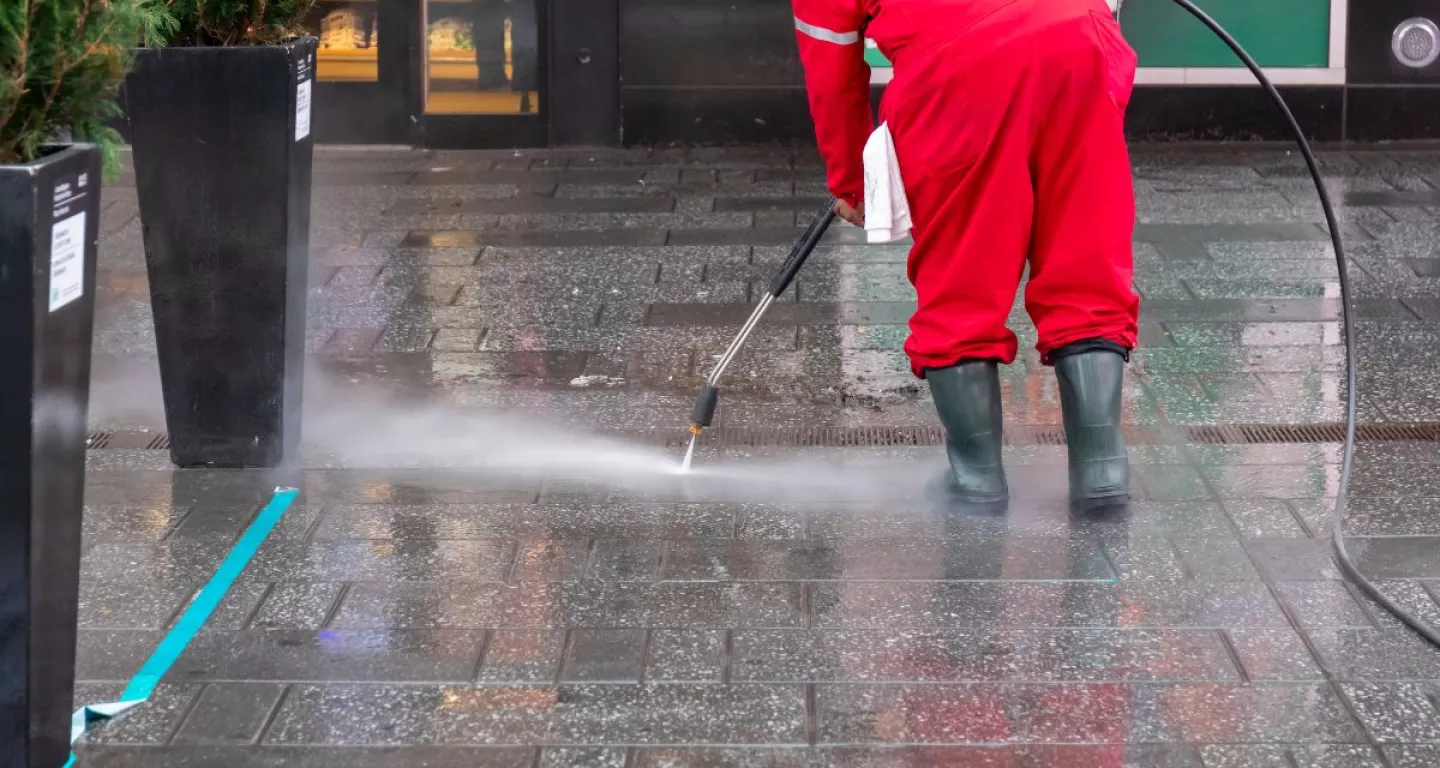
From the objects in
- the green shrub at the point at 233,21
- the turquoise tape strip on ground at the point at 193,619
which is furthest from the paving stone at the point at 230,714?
the green shrub at the point at 233,21

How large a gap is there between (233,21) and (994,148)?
78.7 inches

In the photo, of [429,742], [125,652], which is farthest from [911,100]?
[125,652]

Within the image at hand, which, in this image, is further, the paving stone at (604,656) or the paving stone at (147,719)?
the paving stone at (604,656)

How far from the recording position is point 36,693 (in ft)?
9.61

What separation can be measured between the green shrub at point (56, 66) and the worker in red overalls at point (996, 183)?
179cm

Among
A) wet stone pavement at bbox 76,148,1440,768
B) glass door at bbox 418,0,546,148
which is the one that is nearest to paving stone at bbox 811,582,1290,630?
wet stone pavement at bbox 76,148,1440,768

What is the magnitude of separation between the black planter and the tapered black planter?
1.54 meters

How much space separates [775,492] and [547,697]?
4.37 ft

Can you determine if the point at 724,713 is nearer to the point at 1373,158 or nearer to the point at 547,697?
the point at 547,697

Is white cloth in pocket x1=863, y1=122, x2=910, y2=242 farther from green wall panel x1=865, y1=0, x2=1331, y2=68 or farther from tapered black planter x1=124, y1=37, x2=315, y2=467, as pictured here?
green wall panel x1=865, y1=0, x2=1331, y2=68

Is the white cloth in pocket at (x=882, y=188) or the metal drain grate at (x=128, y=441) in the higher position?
the white cloth in pocket at (x=882, y=188)

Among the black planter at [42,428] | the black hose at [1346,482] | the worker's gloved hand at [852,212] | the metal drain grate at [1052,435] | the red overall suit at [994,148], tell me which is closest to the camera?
the black planter at [42,428]

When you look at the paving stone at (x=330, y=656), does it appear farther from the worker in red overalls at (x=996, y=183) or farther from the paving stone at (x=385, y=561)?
the worker in red overalls at (x=996, y=183)

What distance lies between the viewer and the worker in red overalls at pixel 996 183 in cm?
400
